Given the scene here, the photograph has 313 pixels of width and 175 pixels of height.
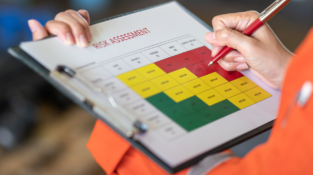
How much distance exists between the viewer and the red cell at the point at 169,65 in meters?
0.63

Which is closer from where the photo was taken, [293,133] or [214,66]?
[293,133]

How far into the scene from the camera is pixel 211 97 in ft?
1.95

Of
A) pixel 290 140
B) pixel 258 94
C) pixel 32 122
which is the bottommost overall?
pixel 32 122

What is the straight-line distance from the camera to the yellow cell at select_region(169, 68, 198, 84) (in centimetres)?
62

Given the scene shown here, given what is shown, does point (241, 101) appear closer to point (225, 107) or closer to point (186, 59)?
point (225, 107)

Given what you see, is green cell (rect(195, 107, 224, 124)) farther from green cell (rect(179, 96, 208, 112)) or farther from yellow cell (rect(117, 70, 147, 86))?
yellow cell (rect(117, 70, 147, 86))

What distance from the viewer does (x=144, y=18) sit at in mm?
743

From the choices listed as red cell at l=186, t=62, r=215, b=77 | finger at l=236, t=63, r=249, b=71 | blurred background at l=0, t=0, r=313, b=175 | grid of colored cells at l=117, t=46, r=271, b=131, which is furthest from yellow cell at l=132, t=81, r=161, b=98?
blurred background at l=0, t=0, r=313, b=175

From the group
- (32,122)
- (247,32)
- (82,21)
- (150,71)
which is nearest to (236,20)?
(247,32)

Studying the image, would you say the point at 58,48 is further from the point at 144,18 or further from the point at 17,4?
the point at 17,4

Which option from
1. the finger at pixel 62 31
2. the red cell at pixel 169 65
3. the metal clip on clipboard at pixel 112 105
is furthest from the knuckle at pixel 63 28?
the red cell at pixel 169 65

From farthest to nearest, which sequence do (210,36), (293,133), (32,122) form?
1. (32,122)
2. (210,36)
3. (293,133)

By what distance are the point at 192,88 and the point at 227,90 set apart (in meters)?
0.08

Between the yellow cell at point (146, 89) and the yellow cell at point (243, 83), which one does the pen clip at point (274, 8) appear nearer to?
the yellow cell at point (243, 83)
